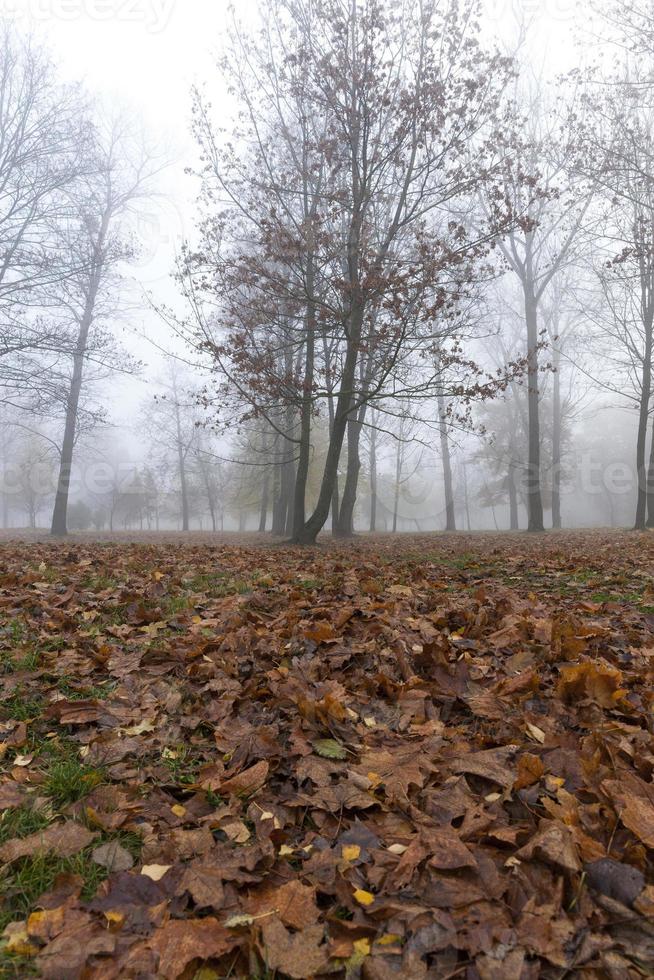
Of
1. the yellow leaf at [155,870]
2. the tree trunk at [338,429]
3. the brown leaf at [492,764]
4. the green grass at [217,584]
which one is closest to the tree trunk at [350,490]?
the tree trunk at [338,429]

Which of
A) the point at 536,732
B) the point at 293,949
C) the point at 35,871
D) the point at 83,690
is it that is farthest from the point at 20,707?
the point at 536,732

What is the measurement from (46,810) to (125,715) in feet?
2.08

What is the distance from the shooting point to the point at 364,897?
137 cm

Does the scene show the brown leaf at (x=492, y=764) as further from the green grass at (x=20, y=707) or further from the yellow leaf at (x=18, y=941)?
the green grass at (x=20, y=707)

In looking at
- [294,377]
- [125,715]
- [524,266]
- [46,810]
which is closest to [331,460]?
[294,377]

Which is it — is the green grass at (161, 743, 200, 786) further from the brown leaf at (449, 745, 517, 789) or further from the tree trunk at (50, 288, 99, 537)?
the tree trunk at (50, 288, 99, 537)

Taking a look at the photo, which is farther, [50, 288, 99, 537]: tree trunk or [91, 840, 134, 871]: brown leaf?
[50, 288, 99, 537]: tree trunk

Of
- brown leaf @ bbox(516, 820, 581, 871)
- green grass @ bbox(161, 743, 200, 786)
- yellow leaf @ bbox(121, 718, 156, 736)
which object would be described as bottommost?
green grass @ bbox(161, 743, 200, 786)

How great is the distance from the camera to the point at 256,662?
9.44 feet

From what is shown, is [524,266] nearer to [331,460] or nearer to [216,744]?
[331,460]

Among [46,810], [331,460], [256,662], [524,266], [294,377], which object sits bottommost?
[46,810]

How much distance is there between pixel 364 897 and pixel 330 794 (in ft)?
1.54

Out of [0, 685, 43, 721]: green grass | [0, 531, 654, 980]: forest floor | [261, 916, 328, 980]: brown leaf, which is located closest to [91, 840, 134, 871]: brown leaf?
[0, 531, 654, 980]: forest floor

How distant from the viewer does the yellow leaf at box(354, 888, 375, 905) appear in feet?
4.45
